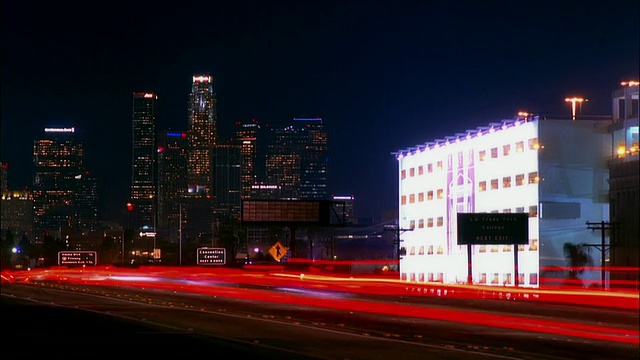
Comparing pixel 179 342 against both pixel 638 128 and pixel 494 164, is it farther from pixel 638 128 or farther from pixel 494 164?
pixel 494 164

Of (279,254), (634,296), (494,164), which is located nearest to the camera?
(634,296)

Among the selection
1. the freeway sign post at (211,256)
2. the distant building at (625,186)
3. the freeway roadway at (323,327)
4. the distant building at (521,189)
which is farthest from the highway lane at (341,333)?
the freeway sign post at (211,256)

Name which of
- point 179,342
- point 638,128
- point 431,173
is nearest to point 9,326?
point 179,342

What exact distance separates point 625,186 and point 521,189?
42.3ft

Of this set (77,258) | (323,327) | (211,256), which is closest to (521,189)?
(211,256)

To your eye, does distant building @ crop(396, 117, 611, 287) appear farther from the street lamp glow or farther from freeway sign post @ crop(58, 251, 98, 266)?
freeway sign post @ crop(58, 251, 98, 266)

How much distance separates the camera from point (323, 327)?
1427 inches

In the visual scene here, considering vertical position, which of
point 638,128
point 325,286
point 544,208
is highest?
point 638,128

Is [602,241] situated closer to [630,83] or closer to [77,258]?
[630,83]

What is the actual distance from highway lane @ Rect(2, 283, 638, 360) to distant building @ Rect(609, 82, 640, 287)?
104ft

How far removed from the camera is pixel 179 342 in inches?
1182

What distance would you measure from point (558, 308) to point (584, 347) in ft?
71.8

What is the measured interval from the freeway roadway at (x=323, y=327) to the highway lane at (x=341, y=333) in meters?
0.03

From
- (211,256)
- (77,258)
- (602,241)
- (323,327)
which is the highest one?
(602,241)
